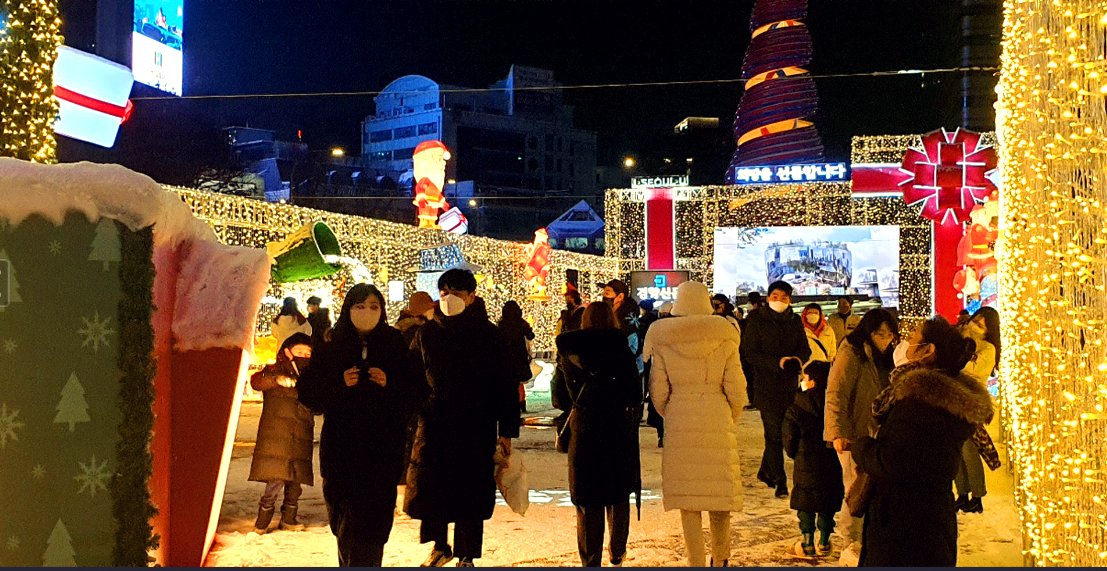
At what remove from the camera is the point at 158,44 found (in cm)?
3234

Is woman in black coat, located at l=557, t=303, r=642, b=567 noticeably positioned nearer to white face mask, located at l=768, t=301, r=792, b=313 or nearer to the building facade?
white face mask, located at l=768, t=301, r=792, b=313

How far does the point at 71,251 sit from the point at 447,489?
2238 mm

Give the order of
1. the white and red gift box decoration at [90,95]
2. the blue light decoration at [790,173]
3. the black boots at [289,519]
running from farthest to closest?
the blue light decoration at [790,173] → the white and red gift box decoration at [90,95] → the black boots at [289,519]

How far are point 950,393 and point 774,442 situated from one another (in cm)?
450

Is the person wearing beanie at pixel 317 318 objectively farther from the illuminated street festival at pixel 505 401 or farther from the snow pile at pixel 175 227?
the snow pile at pixel 175 227

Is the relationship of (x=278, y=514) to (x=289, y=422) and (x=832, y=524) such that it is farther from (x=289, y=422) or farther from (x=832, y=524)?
(x=832, y=524)

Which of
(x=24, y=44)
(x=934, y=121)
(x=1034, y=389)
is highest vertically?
(x=934, y=121)

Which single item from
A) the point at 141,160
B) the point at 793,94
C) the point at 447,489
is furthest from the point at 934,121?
the point at 447,489

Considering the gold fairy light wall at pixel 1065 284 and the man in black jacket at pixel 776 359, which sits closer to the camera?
the gold fairy light wall at pixel 1065 284

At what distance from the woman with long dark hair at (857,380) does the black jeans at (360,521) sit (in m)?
2.53

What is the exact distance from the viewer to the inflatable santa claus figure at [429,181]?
22453 millimetres

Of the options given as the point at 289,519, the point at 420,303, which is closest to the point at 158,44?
the point at 420,303

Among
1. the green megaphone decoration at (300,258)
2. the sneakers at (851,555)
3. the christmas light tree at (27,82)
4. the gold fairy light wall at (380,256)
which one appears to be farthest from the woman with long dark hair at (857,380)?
the gold fairy light wall at (380,256)

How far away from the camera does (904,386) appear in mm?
4152
